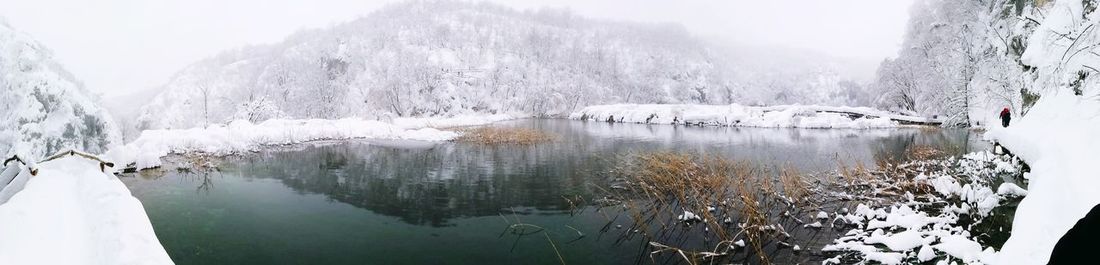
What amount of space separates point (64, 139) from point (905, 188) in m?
28.0

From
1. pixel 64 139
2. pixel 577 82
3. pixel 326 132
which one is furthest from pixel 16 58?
pixel 577 82

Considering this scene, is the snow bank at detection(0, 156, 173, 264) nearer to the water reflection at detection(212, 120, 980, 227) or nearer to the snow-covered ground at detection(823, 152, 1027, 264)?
the water reflection at detection(212, 120, 980, 227)

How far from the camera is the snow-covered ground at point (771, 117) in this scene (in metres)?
47.1

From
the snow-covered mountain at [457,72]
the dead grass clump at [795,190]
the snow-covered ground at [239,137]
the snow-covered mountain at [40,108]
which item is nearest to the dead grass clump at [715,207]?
the dead grass clump at [795,190]

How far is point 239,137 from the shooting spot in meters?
24.0

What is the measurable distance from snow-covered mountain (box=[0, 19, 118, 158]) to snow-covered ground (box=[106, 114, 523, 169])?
1.63 meters

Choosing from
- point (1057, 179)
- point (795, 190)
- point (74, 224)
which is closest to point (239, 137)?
point (74, 224)

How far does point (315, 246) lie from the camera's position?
8953 millimetres

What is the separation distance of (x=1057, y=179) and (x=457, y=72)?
107 m

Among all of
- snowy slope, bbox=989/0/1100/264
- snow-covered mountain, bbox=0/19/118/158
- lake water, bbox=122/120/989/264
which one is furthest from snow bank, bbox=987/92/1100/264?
snow-covered mountain, bbox=0/19/118/158

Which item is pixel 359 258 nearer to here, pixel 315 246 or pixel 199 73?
pixel 315 246

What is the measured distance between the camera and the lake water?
8.53m

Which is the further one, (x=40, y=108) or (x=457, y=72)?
(x=457, y=72)

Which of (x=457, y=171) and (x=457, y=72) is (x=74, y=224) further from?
(x=457, y=72)
